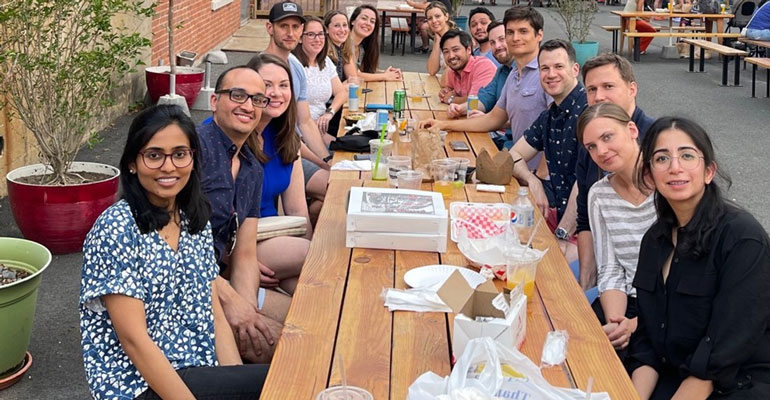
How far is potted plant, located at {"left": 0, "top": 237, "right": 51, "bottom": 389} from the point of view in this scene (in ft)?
12.7

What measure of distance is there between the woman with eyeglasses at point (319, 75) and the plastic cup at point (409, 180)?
9.54ft

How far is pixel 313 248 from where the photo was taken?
3670 millimetres

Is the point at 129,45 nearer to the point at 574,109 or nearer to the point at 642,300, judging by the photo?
the point at 574,109

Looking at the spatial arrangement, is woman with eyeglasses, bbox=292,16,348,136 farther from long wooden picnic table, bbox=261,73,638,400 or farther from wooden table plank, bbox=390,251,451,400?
wooden table plank, bbox=390,251,451,400

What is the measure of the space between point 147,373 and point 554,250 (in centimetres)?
173

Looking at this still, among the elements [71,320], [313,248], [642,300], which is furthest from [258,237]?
[642,300]

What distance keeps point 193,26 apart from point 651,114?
6022 millimetres

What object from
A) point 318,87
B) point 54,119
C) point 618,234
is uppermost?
point 318,87

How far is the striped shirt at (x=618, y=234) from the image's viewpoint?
389 centimetres

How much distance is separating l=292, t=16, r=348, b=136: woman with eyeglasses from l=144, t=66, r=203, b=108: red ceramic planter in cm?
281

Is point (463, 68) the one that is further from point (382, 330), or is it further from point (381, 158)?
point (382, 330)

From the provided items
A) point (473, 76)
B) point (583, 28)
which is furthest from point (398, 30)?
point (473, 76)

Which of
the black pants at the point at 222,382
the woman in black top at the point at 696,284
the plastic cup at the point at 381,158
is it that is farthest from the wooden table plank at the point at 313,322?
the woman in black top at the point at 696,284

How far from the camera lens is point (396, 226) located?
361cm
